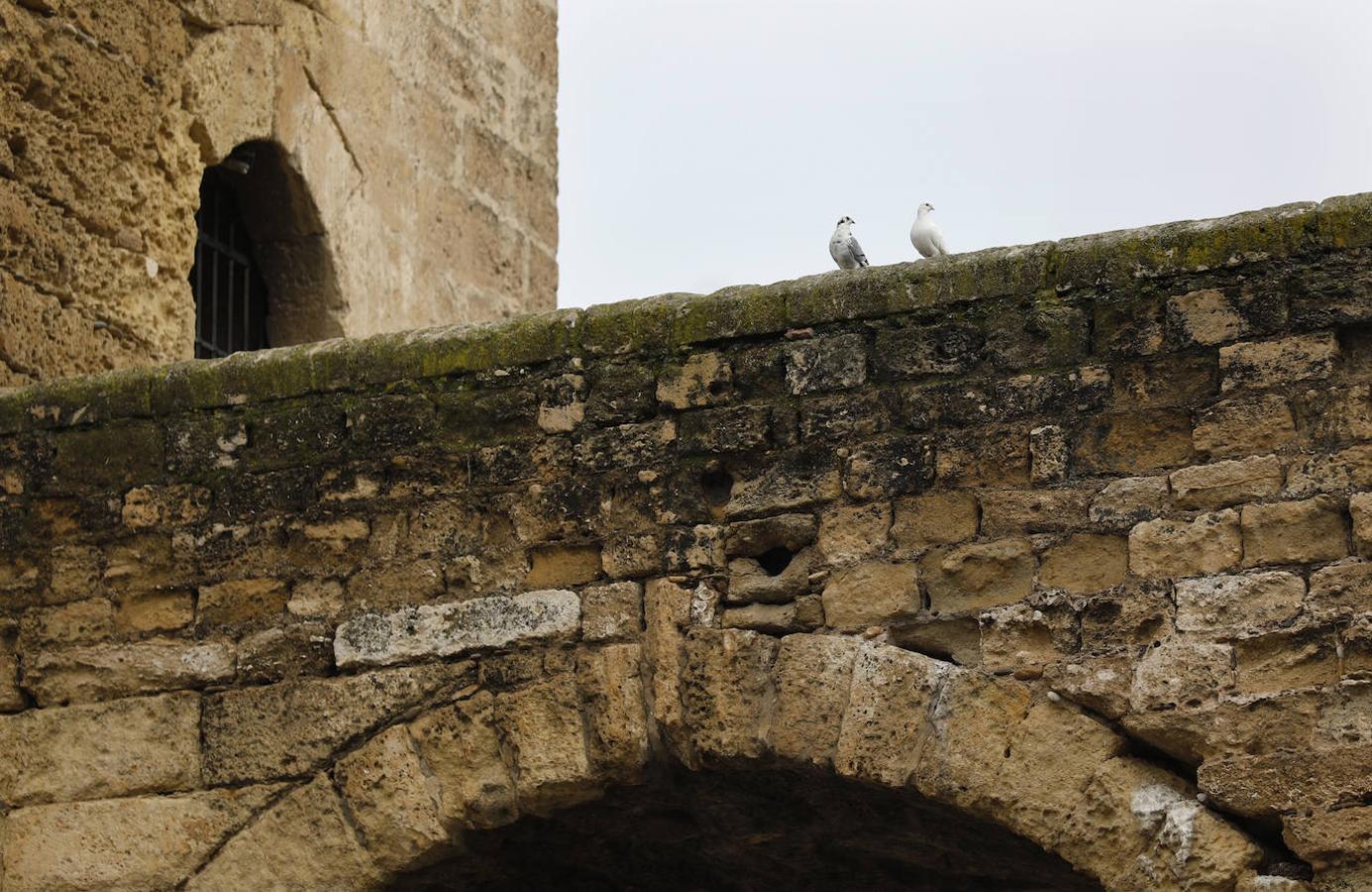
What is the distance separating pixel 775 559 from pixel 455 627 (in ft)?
2.46

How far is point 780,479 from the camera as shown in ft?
17.9

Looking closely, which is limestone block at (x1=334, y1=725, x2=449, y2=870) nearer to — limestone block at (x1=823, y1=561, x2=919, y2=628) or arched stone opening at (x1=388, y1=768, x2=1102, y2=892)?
arched stone opening at (x1=388, y1=768, x2=1102, y2=892)

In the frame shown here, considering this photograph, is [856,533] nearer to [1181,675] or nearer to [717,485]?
[717,485]

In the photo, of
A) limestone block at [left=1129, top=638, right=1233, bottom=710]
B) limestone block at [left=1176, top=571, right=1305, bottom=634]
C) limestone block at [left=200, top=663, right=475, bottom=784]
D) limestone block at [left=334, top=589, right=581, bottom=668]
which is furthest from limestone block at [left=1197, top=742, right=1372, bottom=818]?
limestone block at [left=200, top=663, right=475, bottom=784]

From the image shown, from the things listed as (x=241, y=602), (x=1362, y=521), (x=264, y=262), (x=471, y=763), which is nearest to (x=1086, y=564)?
(x=1362, y=521)

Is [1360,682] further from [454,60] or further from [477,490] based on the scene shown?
[454,60]

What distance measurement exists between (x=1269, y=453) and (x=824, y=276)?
3.54 ft

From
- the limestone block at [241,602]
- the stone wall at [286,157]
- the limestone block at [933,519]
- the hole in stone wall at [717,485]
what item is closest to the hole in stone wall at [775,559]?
the hole in stone wall at [717,485]

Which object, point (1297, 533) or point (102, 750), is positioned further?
point (102, 750)

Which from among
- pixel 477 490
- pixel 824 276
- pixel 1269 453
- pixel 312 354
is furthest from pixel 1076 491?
pixel 312 354

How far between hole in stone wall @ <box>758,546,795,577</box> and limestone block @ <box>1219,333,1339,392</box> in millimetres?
1021

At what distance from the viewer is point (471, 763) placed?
215 inches

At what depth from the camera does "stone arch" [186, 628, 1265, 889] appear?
16.1 ft

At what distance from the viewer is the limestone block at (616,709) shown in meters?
5.37
